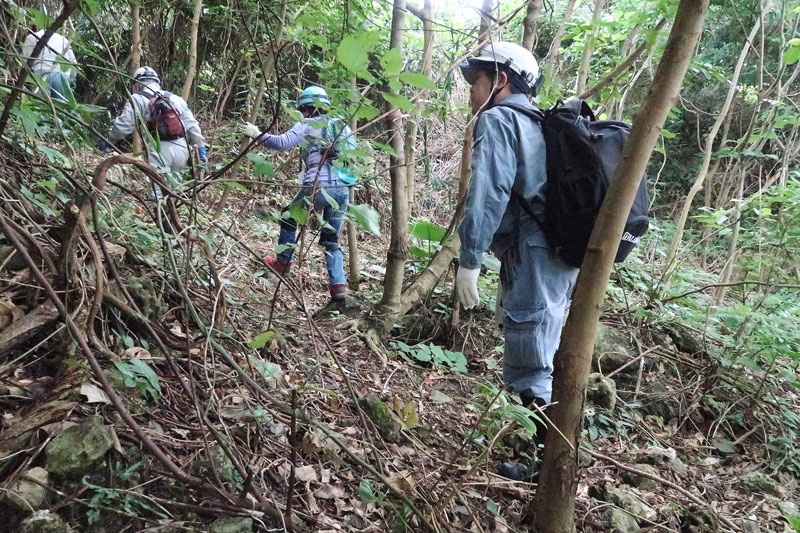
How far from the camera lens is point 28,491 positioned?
137cm

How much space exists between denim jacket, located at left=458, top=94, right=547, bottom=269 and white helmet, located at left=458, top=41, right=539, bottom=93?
6.7 inches

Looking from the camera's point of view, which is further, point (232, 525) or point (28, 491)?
point (232, 525)

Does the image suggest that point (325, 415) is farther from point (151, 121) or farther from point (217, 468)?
point (151, 121)

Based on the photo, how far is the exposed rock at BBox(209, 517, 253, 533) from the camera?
58.2 inches

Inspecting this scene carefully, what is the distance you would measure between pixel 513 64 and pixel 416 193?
6685 mm

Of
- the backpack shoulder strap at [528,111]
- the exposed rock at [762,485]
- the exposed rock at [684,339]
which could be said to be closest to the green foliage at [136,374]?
the backpack shoulder strap at [528,111]

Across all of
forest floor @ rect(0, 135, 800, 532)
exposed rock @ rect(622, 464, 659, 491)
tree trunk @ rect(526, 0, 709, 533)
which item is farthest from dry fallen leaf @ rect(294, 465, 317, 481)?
exposed rock @ rect(622, 464, 659, 491)

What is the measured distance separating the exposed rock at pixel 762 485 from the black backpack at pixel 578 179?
177cm

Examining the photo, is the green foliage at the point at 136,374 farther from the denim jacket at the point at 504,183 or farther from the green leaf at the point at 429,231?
the green leaf at the point at 429,231

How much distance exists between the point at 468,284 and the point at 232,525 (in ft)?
5.03

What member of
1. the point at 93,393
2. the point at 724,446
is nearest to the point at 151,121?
the point at 93,393

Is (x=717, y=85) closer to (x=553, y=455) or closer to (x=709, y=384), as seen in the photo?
(x=709, y=384)

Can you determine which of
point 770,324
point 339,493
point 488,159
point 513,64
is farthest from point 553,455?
point 770,324

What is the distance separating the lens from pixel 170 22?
288 inches
